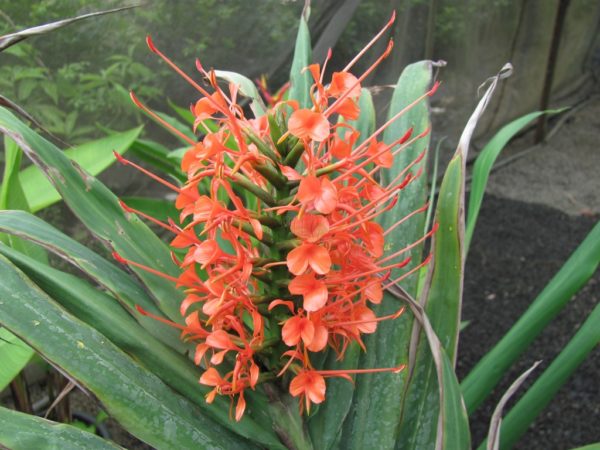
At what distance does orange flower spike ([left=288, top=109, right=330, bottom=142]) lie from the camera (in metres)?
0.47

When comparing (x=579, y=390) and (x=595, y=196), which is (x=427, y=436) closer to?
(x=579, y=390)

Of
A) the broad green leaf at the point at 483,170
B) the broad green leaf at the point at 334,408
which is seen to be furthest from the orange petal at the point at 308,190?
the broad green leaf at the point at 483,170

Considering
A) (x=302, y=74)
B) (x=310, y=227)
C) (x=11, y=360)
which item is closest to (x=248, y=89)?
(x=302, y=74)

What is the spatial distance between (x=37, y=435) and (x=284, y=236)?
0.24 meters

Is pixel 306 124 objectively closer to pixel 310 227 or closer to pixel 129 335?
pixel 310 227

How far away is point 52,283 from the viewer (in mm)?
533

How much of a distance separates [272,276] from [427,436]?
0.23 metres

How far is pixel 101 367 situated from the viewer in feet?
1.65

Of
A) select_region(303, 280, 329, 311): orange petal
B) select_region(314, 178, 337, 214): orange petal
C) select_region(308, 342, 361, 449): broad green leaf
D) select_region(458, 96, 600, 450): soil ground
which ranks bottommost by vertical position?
select_region(458, 96, 600, 450): soil ground

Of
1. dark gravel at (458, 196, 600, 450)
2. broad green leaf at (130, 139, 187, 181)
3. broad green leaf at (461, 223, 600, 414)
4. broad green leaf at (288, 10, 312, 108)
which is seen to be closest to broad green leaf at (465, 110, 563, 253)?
broad green leaf at (461, 223, 600, 414)

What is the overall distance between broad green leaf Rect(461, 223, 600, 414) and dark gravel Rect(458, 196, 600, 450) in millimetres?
788

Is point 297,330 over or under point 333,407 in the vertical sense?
over

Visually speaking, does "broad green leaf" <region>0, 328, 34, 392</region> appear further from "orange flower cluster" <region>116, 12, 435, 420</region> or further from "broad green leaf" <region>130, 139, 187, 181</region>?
"broad green leaf" <region>130, 139, 187, 181</region>

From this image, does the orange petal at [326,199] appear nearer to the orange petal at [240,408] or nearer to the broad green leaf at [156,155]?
the orange petal at [240,408]
